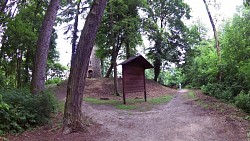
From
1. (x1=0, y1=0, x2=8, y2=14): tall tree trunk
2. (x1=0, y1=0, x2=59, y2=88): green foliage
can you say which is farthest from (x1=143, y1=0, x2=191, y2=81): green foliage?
(x1=0, y1=0, x2=8, y2=14): tall tree trunk

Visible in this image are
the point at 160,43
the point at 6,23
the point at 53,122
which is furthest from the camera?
the point at 160,43

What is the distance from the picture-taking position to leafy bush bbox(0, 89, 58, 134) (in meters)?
6.18

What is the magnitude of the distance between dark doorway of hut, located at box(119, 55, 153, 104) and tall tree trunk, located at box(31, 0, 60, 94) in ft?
16.9

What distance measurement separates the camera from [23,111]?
6.72 m

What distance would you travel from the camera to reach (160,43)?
2742cm

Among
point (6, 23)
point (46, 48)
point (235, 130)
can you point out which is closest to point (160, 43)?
point (6, 23)

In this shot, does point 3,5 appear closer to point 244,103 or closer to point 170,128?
point 170,128

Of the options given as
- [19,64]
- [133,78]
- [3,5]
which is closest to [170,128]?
[133,78]

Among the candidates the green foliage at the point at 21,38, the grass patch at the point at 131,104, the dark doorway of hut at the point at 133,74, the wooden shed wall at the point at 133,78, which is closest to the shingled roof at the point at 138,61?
the dark doorway of hut at the point at 133,74

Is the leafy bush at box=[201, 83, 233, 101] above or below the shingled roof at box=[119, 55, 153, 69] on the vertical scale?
below

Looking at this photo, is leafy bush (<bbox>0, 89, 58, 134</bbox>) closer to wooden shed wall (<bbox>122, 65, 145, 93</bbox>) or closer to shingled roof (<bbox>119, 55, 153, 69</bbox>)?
wooden shed wall (<bbox>122, 65, 145, 93</bbox>)

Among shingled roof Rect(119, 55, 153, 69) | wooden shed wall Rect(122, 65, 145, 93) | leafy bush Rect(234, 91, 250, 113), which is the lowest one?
leafy bush Rect(234, 91, 250, 113)

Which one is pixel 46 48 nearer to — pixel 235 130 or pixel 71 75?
pixel 71 75

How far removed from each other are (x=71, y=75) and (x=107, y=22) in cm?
1290
